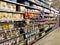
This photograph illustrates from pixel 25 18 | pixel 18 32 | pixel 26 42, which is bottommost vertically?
pixel 26 42

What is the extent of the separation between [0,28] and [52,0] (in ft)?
55.9

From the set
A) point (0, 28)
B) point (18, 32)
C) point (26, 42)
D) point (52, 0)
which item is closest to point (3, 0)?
point (0, 28)

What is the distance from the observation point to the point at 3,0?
395cm

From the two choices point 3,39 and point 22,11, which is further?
point 22,11

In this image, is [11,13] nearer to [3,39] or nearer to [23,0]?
[3,39]

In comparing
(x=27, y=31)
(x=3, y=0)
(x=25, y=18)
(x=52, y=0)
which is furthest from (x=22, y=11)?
(x=52, y=0)

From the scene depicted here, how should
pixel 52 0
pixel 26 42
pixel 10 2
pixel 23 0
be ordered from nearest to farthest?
pixel 10 2, pixel 23 0, pixel 26 42, pixel 52 0

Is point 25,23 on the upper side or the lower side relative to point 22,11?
lower

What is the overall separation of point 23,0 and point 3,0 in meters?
1.68

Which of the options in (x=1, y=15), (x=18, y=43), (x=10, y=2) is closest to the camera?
(x=1, y=15)

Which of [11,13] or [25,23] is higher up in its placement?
[11,13]

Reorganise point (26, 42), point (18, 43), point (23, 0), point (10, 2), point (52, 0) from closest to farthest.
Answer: point (10, 2) → point (18, 43) → point (23, 0) → point (26, 42) → point (52, 0)

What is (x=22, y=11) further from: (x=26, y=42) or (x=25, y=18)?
(x=26, y=42)

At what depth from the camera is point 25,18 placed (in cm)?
561
